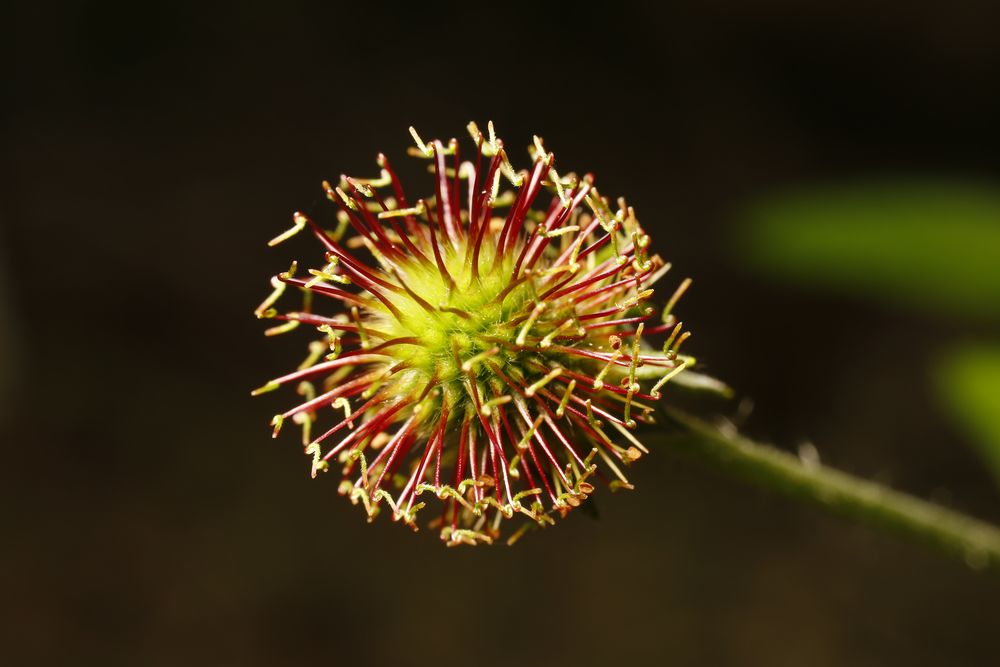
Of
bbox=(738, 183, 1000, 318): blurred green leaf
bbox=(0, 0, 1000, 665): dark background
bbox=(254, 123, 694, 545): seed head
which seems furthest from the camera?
bbox=(0, 0, 1000, 665): dark background

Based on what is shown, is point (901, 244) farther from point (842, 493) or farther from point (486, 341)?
point (486, 341)

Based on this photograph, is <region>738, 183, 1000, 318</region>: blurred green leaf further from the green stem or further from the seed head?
the seed head

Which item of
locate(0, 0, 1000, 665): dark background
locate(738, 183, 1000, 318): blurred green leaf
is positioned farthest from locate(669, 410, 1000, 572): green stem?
locate(0, 0, 1000, 665): dark background

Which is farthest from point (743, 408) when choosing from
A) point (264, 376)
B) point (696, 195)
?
point (264, 376)

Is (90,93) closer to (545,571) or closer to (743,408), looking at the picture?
(545,571)

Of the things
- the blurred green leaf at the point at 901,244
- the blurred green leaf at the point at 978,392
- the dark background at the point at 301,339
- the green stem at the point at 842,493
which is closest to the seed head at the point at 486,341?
the green stem at the point at 842,493

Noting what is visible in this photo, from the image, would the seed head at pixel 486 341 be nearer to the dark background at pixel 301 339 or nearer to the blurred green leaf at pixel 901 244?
the blurred green leaf at pixel 901 244

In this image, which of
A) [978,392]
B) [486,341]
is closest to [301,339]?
[978,392]
